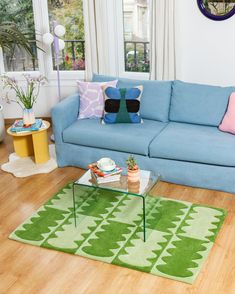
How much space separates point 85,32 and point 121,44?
20.1 inches

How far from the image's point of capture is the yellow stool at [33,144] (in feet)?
15.2

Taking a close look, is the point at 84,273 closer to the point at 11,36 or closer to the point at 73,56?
the point at 11,36

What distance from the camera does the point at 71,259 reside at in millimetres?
3168

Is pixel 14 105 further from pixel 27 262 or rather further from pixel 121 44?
pixel 27 262

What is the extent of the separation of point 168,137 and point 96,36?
186cm

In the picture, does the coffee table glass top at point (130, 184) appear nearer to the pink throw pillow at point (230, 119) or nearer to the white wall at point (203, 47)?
the pink throw pillow at point (230, 119)

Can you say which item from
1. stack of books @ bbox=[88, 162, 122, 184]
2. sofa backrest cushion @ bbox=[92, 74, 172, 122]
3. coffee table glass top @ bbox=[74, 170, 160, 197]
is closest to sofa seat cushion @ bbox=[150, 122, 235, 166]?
sofa backrest cushion @ bbox=[92, 74, 172, 122]

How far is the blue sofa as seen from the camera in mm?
3945

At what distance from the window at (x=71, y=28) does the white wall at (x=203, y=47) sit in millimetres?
1381

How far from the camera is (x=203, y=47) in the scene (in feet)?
16.6

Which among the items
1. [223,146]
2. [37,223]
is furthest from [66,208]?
[223,146]

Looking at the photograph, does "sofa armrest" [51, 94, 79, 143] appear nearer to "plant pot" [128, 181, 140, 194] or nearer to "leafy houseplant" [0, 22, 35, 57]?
"leafy houseplant" [0, 22, 35, 57]

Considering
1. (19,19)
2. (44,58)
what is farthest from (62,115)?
(19,19)

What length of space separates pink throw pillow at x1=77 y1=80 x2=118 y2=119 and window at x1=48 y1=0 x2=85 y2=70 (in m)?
1.28
